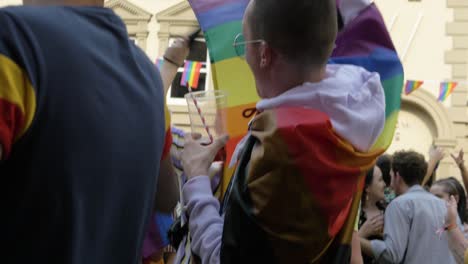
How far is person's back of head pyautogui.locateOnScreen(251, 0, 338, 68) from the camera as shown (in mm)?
1553

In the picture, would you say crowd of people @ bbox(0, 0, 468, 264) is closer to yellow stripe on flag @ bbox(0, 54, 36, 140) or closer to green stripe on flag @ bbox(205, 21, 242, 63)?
yellow stripe on flag @ bbox(0, 54, 36, 140)

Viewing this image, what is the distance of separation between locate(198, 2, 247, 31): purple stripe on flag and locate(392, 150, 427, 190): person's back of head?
2.43m

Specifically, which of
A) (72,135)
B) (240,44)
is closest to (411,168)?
(240,44)

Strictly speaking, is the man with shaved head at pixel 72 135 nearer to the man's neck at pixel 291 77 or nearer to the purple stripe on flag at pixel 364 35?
the man's neck at pixel 291 77

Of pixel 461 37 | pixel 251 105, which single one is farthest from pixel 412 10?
pixel 251 105

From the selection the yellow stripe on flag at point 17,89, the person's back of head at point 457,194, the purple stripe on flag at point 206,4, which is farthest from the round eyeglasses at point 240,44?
the person's back of head at point 457,194

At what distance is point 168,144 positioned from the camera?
1.51 metres

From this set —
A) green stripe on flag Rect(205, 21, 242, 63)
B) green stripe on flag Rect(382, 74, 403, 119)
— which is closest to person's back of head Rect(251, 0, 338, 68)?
green stripe on flag Rect(382, 74, 403, 119)

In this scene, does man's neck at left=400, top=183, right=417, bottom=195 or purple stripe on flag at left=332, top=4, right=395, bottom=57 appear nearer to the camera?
purple stripe on flag at left=332, top=4, right=395, bottom=57

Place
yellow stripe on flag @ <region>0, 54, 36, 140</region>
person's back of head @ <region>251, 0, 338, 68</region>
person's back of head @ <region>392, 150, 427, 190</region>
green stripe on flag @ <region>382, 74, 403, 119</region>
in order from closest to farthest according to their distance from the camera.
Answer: yellow stripe on flag @ <region>0, 54, 36, 140</region> < person's back of head @ <region>251, 0, 338, 68</region> < green stripe on flag @ <region>382, 74, 403, 119</region> < person's back of head @ <region>392, 150, 427, 190</region>

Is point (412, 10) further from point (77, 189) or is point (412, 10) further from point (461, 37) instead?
point (77, 189)

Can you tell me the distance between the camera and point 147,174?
4.31 feet

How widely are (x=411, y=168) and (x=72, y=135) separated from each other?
3478mm

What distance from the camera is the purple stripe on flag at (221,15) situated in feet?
A: 7.14
